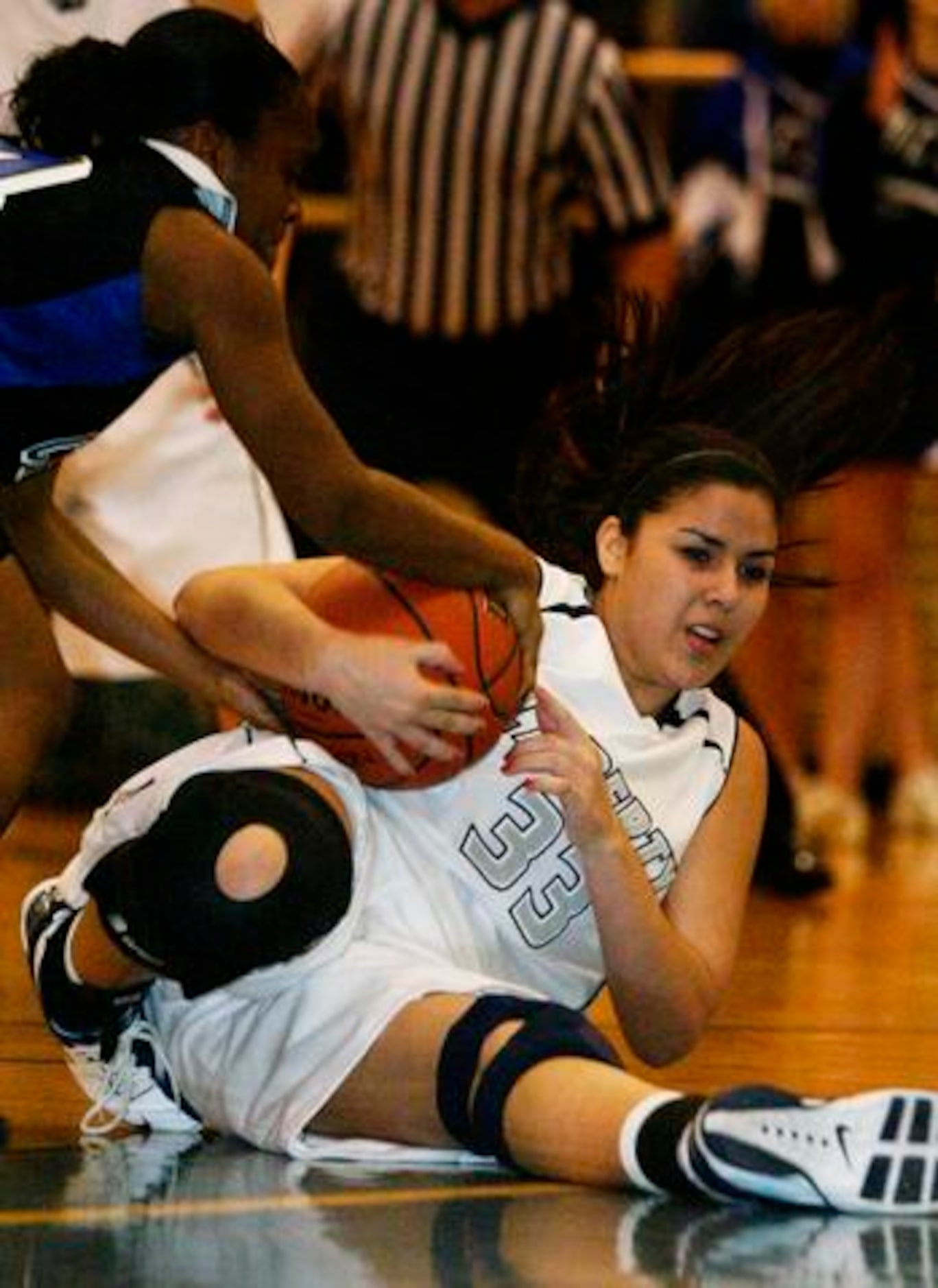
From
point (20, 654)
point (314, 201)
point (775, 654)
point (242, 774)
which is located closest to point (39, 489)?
point (20, 654)

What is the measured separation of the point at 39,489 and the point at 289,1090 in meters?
0.84

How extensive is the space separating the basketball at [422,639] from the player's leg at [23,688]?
633 mm

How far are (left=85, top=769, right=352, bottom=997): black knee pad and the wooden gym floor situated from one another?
9.1 inches

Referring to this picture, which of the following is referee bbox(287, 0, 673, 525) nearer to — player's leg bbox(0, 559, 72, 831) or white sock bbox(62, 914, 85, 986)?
player's leg bbox(0, 559, 72, 831)

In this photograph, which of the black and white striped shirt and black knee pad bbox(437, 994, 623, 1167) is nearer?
black knee pad bbox(437, 994, 623, 1167)

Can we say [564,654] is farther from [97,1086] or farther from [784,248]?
[784,248]

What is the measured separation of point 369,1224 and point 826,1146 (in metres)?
0.45

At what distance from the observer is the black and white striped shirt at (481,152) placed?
7527mm

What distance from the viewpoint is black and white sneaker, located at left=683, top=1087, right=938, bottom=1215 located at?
11.9 feet

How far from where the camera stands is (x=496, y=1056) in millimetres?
3840

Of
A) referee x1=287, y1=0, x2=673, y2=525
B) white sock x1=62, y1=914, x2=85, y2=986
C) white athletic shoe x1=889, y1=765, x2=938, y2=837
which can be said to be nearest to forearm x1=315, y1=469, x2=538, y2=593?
white sock x1=62, y1=914, x2=85, y2=986

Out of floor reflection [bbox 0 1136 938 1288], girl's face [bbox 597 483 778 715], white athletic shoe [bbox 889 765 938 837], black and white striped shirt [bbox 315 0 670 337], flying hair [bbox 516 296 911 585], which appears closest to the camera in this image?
floor reflection [bbox 0 1136 938 1288]

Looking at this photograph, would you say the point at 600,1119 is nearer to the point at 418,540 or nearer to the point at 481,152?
the point at 418,540

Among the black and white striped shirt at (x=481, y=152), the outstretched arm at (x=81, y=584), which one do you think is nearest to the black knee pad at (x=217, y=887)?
the outstretched arm at (x=81, y=584)
